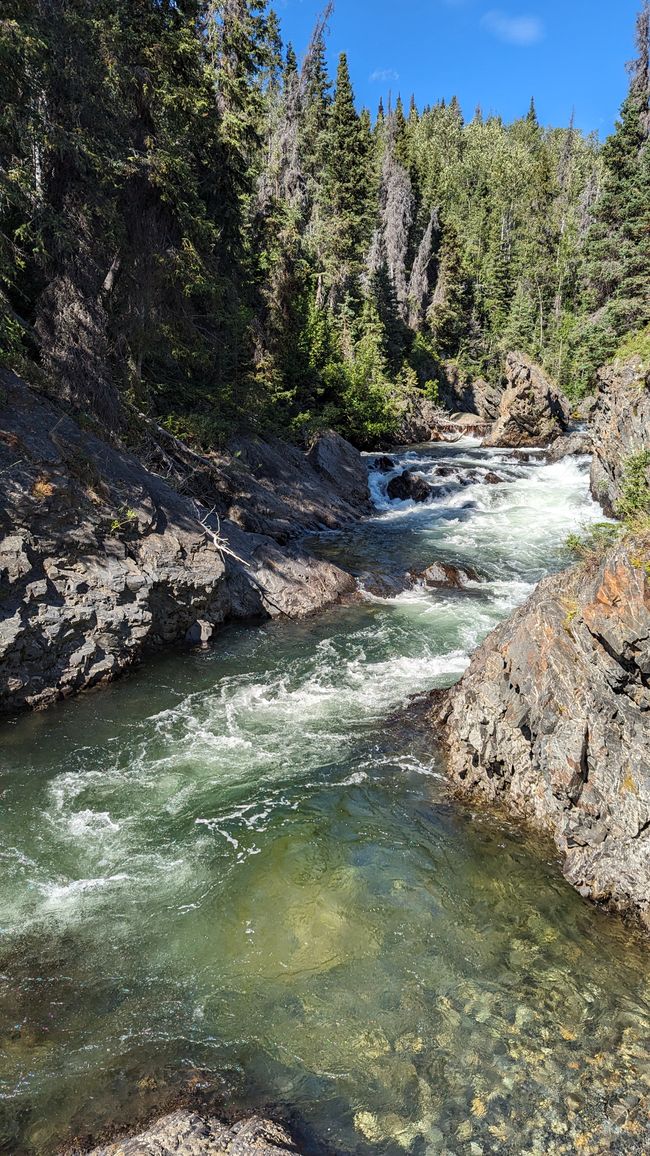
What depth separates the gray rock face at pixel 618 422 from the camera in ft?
60.7

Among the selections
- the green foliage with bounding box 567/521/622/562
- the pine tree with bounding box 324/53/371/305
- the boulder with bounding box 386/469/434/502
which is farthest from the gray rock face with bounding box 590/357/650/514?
the pine tree with bounding box 324/53/371/305

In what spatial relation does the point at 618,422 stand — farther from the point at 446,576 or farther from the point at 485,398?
the point at 485,398

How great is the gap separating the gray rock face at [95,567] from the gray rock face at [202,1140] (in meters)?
6.91

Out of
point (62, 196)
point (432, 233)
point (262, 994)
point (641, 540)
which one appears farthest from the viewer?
point (432, 233)

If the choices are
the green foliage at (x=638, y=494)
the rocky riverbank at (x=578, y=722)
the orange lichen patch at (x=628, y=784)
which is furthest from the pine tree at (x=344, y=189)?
the orange lichen patch at (x=628, y=784)

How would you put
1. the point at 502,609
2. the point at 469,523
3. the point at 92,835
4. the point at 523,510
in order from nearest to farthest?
the point at 92,835
the point at 502,609
the point at 469,523
the point at 523,510

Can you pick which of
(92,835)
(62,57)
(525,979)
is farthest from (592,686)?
(62,57)

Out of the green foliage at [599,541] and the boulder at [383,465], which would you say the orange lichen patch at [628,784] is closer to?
the green foliage at [599,541]

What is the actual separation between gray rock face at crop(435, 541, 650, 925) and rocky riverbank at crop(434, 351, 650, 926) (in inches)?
0.4

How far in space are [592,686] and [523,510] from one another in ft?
60.7

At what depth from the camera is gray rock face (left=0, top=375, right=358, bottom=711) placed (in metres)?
9.83

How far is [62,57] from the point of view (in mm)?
11984

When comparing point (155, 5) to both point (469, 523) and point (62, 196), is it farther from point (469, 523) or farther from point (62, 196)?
point (469, 523)

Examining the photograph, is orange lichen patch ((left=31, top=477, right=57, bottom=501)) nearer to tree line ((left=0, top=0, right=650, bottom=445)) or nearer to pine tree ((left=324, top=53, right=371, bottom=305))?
tree line ((left=0, top=0, right=650, bottom=445))
